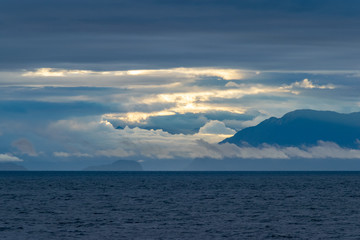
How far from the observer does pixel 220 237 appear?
6300 cm

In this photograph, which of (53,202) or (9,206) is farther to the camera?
(53,202)

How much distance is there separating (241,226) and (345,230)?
12.1 m

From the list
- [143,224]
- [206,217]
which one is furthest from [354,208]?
[143,224]

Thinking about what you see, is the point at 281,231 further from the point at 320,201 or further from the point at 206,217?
the point at 320,201

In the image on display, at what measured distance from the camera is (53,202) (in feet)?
364

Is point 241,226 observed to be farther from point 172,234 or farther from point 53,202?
point 53,202

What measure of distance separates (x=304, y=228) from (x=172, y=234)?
16443 mm

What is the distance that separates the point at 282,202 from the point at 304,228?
38.8 meters

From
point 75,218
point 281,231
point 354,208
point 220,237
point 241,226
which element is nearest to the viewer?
point 220,237

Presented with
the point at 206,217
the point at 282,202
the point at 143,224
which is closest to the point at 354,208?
the point at 282,202

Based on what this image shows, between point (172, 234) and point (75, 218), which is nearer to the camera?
point (172, 234)

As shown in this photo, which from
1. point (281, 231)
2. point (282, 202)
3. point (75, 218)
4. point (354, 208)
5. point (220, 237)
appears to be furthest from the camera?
point (282, 202)

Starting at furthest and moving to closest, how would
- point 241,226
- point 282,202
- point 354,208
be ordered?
point 282,202
point 354,208
point 241,226

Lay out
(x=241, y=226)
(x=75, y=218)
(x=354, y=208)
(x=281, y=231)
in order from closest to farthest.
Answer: (x=281, y=231)
(x=241, y=226)
(x=75, y=218)
(x=354, y=208)
